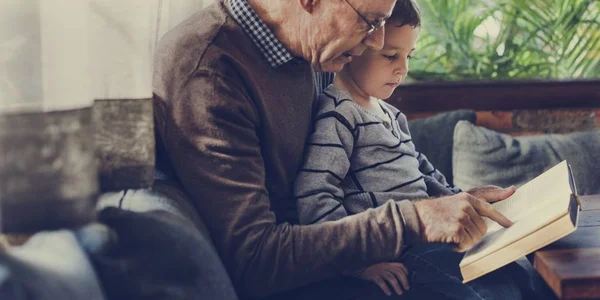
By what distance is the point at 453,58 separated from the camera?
9.25ft

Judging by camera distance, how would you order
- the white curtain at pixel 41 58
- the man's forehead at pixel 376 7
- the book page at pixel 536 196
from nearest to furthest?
1. the white curtain at pixel 41 58
2. the book page at pixel 536 196
3. the man's forehead at pixel 376 7

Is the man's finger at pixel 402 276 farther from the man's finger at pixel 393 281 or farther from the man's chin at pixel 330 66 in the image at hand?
the man's chin at pixel 330 66

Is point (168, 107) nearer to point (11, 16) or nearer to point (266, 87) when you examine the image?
point (266, 87)

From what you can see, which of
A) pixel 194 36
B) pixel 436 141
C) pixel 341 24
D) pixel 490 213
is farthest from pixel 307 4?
pixel 436 141

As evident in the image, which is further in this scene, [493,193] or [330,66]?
[493,193]

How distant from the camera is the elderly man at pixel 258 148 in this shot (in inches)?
52.7

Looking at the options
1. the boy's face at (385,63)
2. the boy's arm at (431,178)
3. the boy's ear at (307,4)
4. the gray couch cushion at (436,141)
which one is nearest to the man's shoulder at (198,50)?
the boy's ear at (307,4)

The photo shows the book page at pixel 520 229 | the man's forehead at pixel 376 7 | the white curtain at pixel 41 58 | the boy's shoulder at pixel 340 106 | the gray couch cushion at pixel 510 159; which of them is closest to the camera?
the white curtain at pixel 41 58

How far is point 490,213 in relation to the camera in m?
1.36

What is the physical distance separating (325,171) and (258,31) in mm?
318

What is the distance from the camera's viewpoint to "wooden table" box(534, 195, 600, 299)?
45.4 inches

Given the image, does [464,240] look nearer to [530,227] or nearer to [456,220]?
[456,220]

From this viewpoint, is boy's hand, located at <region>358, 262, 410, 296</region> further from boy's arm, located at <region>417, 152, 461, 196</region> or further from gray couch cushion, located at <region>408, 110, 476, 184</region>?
gray couch cushion, located at <region>408, 110, 476, 184</region>

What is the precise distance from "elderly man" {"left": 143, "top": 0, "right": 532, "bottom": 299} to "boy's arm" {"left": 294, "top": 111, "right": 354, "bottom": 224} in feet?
0.24
